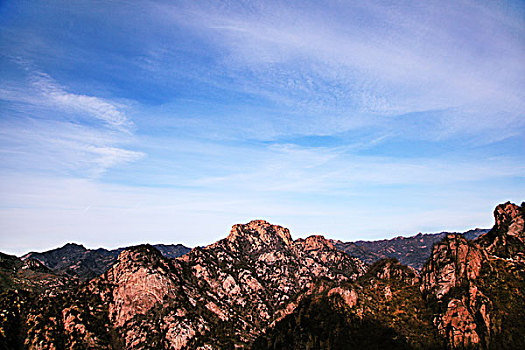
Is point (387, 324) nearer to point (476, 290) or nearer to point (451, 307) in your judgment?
point (451, 307)

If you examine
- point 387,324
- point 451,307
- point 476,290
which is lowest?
point 387,324

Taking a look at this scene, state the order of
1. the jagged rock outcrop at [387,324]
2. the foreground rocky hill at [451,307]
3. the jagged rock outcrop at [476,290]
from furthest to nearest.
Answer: the jagged rock outcrop at [387,324] → the foreground rocky hill at [451,307] → the jagged rock outcrop at [476,290]

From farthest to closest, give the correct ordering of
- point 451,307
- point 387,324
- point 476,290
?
1. point 387,324
2. point 451,307
3. point 476,290

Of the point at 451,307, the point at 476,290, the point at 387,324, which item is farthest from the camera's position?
the point at 387,324

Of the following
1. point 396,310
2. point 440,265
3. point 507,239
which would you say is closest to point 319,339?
point 396,310

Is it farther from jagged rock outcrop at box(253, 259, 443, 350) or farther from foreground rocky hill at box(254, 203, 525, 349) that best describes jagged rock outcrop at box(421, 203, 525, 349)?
jagged rock outcrop at box(253, 259, 443, 350)

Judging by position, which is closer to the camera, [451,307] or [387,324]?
[451,307]

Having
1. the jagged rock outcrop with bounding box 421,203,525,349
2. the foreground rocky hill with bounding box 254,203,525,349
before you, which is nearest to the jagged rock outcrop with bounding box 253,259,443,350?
the foreground rocky hill with bounding box 254,203,525,349

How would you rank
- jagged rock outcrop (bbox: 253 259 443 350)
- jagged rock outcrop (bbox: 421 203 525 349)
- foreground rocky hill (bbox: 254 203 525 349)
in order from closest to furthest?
jagged rock outcrop (bbox: 421 203 525 349), foreground rocky hill (bbox: 254 203 525 349), jagged rock outcrop (bbox: 253 259 443 350)

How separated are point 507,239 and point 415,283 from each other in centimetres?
6002

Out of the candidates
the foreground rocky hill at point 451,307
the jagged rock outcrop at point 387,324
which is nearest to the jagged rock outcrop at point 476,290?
the foreground rocky hill at point 451,307

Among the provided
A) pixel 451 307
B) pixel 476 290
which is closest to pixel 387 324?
pixel 451 307

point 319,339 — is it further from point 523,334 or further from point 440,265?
point 523,334

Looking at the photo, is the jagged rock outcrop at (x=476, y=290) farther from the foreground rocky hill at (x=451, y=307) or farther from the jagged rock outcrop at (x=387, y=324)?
the jagged rock outcrop at (x=387, y=324)
